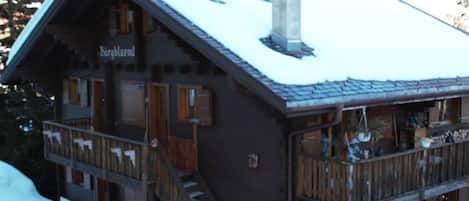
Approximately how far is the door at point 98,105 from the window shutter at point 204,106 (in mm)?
4415

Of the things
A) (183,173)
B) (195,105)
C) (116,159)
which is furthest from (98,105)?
(183,173)

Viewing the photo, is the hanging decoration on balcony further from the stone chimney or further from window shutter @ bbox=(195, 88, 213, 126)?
the stone chimney

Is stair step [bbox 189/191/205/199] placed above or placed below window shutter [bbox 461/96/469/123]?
below

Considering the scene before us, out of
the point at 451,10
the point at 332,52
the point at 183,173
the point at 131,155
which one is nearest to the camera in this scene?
the point at 332,52

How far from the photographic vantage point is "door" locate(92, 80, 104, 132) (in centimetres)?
1647

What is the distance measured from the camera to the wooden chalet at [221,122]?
10.9 m

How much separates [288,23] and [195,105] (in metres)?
2.89

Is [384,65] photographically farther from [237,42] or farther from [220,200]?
[220,200]

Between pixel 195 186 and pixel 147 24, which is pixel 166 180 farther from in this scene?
pixel 147 24

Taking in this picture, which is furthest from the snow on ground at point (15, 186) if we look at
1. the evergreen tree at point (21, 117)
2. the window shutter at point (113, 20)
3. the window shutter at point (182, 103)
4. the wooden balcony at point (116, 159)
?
the window shutter at point (182, 103)

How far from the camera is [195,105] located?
1326 centimetres

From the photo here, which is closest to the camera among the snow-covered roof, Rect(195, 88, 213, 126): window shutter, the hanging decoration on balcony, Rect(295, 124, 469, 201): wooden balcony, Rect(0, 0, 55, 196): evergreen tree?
the snow-covered roof

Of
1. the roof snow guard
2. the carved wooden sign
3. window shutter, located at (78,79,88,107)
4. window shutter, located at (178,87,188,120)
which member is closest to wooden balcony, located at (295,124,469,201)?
window shutter, located at (178,87,188,120)

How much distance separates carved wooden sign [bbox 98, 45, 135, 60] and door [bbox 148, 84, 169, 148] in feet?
3.47
